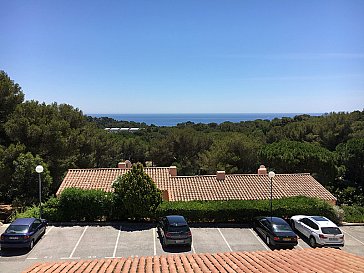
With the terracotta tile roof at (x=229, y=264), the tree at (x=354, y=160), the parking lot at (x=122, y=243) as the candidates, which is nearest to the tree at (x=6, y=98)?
the parking lot at (x=122, y=243)

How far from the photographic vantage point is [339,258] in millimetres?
9711

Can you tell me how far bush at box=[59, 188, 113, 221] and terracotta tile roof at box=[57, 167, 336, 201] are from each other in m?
2.89

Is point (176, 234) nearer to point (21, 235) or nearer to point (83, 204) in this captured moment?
point (83, 204)

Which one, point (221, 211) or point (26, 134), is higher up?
point (26, 134)

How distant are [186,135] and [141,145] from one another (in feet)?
34.7

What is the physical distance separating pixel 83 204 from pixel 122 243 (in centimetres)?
433

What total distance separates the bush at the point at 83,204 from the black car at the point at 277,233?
8.91m

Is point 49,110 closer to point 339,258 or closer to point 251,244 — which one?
point 251,244

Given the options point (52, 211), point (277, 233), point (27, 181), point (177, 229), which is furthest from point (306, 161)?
point (27, 181)

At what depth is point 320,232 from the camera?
1792cm

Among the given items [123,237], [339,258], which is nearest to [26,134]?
[123,237]

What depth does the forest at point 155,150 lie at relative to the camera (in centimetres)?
2558

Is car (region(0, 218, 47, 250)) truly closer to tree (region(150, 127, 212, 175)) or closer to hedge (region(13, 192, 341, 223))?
hedge (region(13, 192, 341, 223))

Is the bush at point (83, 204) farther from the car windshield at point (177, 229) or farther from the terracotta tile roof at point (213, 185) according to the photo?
the car windshield at point (177, 229)
